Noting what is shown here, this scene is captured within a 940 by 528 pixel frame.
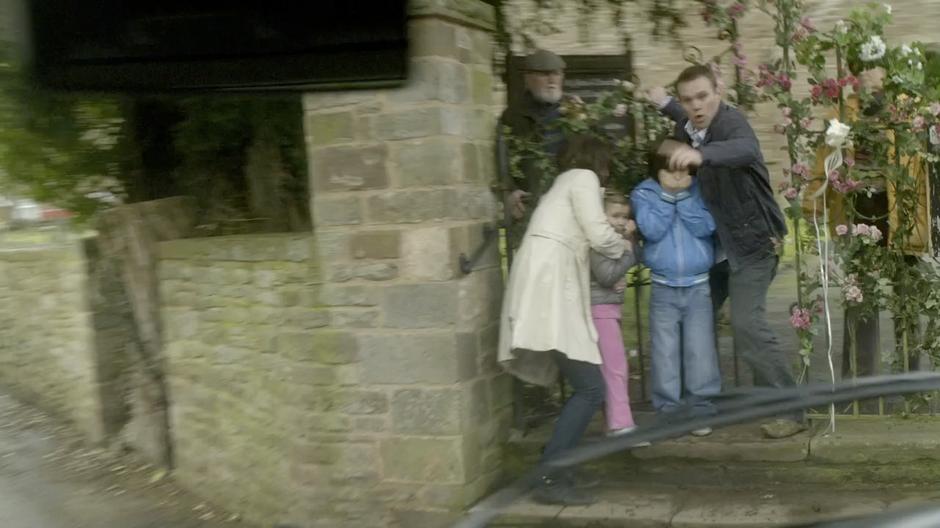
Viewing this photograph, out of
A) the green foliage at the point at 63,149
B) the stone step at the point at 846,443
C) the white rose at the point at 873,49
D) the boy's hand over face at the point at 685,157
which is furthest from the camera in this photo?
the green foliage at the point at 63,149

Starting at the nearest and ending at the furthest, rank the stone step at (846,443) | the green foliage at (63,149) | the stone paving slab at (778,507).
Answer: the stone paving slab at (778,507) < the stone step at (846,443) < the green foliage at (63,149)

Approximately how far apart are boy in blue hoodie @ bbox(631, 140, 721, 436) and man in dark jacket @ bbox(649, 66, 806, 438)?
0.27ft

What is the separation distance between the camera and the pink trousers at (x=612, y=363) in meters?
4.79

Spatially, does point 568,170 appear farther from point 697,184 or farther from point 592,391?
point 592,391

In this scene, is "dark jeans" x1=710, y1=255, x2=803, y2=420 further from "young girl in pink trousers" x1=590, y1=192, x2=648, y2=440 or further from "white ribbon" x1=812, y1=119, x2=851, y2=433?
"young girl in pink trousers" x1=590, y1=192, x2=648, y2=440

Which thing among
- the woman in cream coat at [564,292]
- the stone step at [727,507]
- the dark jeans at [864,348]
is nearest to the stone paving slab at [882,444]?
the dark jeans at [864,348]

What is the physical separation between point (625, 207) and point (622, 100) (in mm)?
632

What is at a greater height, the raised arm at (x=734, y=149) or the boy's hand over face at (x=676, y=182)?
the raised arm at (x=734, y=149)

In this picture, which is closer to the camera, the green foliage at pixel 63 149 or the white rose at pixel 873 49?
the white rose at pixel 873 49

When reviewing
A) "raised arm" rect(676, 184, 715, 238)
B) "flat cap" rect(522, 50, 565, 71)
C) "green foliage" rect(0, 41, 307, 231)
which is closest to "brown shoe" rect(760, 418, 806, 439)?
"raised arm" rect(676, 184, 715, 238)

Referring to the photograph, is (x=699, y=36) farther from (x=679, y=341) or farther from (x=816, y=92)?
(x=679, y=341)

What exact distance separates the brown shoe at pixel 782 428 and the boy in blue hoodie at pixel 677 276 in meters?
0.31

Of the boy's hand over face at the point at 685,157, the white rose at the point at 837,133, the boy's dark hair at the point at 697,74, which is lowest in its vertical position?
the boy's hand over face at the point at 685,157

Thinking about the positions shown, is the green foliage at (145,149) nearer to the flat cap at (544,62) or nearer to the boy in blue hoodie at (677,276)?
the flat cap at (544,62)
